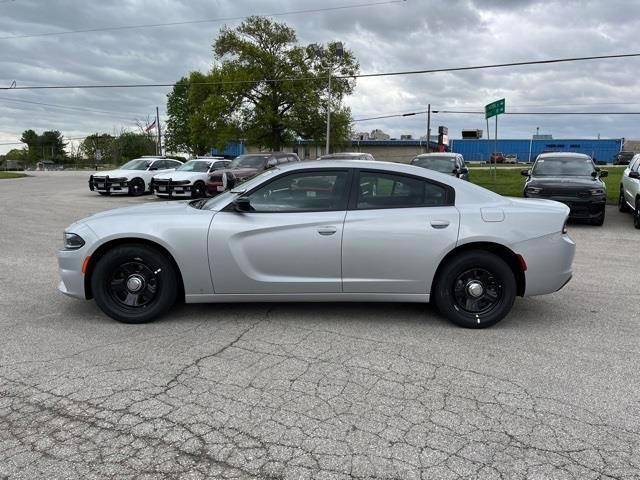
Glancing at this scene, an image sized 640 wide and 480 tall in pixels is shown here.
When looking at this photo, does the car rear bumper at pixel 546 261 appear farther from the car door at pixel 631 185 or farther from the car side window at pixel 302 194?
the car door at pixel 631 185

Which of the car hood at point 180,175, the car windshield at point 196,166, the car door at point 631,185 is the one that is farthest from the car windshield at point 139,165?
the car door at point 631,185

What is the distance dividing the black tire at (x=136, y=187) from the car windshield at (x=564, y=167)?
15005 millimetres

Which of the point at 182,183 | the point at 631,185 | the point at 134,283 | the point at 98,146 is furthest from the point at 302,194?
the point at 98,146

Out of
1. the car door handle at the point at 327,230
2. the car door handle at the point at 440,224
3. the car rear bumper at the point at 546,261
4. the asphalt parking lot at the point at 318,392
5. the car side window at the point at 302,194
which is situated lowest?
the asphalt parking lot at the point at 318,392

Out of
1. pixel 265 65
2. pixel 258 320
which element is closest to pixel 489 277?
pixel 258 320

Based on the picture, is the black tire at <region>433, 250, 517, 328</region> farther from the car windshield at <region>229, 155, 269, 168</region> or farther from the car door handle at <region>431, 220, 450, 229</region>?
the car windshield at <region>229, 155, 269, 168</region>

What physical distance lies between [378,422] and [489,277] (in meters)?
2.21

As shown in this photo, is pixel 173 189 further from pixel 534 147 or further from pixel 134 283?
pixel 534 147

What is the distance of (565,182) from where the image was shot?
471 inches

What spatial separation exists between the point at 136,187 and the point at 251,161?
205 inches

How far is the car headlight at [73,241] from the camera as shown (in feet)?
15.6

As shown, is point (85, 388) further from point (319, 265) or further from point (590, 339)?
point (590, 339)

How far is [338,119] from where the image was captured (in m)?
44.0

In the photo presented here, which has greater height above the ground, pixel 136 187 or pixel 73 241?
pixel 136 187
